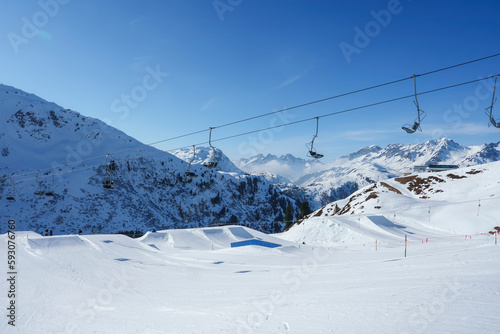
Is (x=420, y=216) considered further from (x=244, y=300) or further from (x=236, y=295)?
(x=244, y=300)

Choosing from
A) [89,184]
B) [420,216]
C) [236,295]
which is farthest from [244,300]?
[89,184]

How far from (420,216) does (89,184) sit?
106936 millimetres

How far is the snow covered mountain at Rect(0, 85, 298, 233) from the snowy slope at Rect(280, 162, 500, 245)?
31156 mm

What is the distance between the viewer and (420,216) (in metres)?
55.0

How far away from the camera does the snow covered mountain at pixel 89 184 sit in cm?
8656

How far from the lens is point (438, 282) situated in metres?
9.77

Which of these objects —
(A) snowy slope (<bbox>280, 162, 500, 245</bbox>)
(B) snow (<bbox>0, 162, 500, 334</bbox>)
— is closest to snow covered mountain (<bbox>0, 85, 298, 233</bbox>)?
(A) snowy slope (<bbox>280, 162, 500, 245</bbox>)

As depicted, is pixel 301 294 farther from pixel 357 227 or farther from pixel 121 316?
pixel 357 227

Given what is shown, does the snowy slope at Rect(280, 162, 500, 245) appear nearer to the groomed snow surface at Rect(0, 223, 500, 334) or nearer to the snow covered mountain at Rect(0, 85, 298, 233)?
the snow covered mountain at Rect(0, 85, 298, 233)

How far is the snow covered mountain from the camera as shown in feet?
284

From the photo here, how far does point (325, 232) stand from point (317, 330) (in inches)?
1884

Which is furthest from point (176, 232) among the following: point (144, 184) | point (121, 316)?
point (144, 184)

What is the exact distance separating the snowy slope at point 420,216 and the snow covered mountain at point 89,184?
3116 cm

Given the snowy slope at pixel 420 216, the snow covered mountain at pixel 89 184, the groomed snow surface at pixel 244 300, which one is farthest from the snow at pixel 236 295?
the snow covered mountain at pixel 89 184
